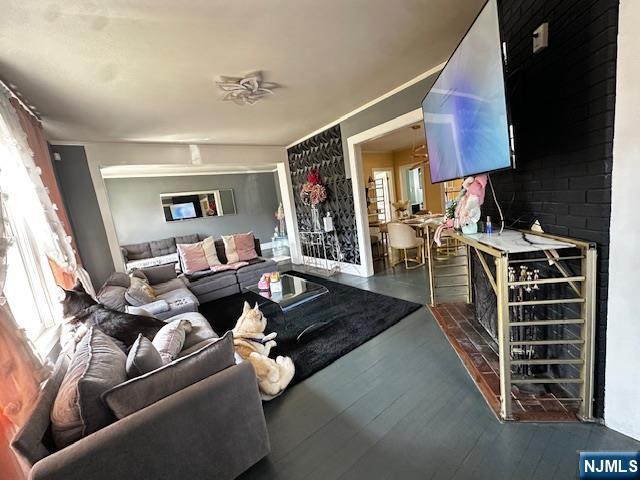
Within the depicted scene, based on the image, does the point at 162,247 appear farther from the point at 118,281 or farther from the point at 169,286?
the point at 118,281

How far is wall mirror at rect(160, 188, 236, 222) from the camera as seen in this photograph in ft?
21.0

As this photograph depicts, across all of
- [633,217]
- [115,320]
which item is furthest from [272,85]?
[633,217]

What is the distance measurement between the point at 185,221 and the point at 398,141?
554 centimetres

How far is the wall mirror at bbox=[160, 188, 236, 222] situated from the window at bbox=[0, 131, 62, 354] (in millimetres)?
4493

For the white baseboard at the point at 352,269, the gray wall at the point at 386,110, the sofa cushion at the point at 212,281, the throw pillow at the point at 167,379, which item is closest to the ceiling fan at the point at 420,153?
the gray wall at the point at 386,110

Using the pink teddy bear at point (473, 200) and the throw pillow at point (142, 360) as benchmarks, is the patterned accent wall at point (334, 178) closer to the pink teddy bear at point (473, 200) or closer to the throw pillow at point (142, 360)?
the pink teddy bear at point (473, 200)

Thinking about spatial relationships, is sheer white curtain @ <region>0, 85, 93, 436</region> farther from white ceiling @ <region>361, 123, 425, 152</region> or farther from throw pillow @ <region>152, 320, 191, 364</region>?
white ceiling @ <region>361, 123, 425, 152</region>

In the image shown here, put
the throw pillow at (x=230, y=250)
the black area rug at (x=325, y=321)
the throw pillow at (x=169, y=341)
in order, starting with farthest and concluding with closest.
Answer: the throw pillow at (x=230, y=250)
the black area rug at (x=325, y=321)
the throw pillow at (x=169, y=341)

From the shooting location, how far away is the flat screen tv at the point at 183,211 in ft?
21.2

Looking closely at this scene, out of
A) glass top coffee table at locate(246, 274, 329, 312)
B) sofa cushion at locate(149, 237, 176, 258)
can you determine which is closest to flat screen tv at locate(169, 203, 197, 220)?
sofa cushion at locate(149, 237, 176, 258)

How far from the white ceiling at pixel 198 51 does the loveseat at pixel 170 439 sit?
195cm

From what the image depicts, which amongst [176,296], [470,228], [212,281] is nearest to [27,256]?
[176,296]

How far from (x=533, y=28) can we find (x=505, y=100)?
72 cm

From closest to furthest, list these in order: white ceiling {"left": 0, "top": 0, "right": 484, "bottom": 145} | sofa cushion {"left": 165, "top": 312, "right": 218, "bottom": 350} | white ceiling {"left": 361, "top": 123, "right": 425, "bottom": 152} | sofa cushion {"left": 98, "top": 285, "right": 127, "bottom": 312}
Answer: white ceiling {"left": 0, "top": 0, "right": 484, "bottom": 145}, sofa cushion {"left": 165, "top": 312, "right": 218, "bottom": 350}, sofa cushion {"left": 98, "top": 285, "right": 127, "bottom": 312}, white ceiling {"left": 361, "top": 123, "right": 425, "bottom": 152}
